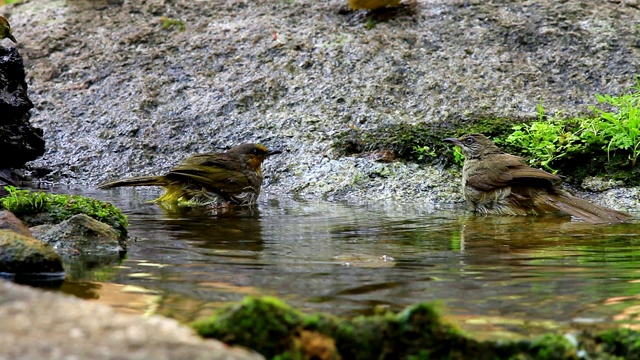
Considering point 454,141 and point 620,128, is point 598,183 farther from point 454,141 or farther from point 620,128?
point 454,141

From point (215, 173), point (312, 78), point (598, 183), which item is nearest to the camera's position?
point (598, 183)

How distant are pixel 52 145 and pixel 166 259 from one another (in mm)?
6248

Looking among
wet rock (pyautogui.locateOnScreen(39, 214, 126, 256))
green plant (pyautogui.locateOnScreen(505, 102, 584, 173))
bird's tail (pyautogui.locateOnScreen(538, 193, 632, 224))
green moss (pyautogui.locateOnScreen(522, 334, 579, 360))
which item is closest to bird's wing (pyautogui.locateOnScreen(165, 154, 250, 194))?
green plant (pyautogui.locateOnScreen(505, 102, 584, 173))

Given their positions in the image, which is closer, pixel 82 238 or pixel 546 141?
pixel 82 238

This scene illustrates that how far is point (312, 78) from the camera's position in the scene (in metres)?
10.0

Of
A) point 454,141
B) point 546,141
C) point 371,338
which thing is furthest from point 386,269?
Result: point 546,141

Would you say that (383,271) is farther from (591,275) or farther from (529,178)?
(529,178)

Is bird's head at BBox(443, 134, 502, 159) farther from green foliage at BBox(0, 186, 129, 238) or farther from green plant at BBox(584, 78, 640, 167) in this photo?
green foliage at BBox(0, 186, 129, 238)

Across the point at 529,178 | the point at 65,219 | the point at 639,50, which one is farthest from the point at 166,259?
the point at 639,50

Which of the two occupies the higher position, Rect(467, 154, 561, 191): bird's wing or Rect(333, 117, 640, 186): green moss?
Rect(333, 117, 640, 186): green moss

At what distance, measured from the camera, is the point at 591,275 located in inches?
160

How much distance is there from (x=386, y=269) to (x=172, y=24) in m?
8.00

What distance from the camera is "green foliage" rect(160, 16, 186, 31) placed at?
37.2 ft

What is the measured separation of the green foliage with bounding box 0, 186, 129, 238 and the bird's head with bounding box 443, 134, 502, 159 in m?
3.99
